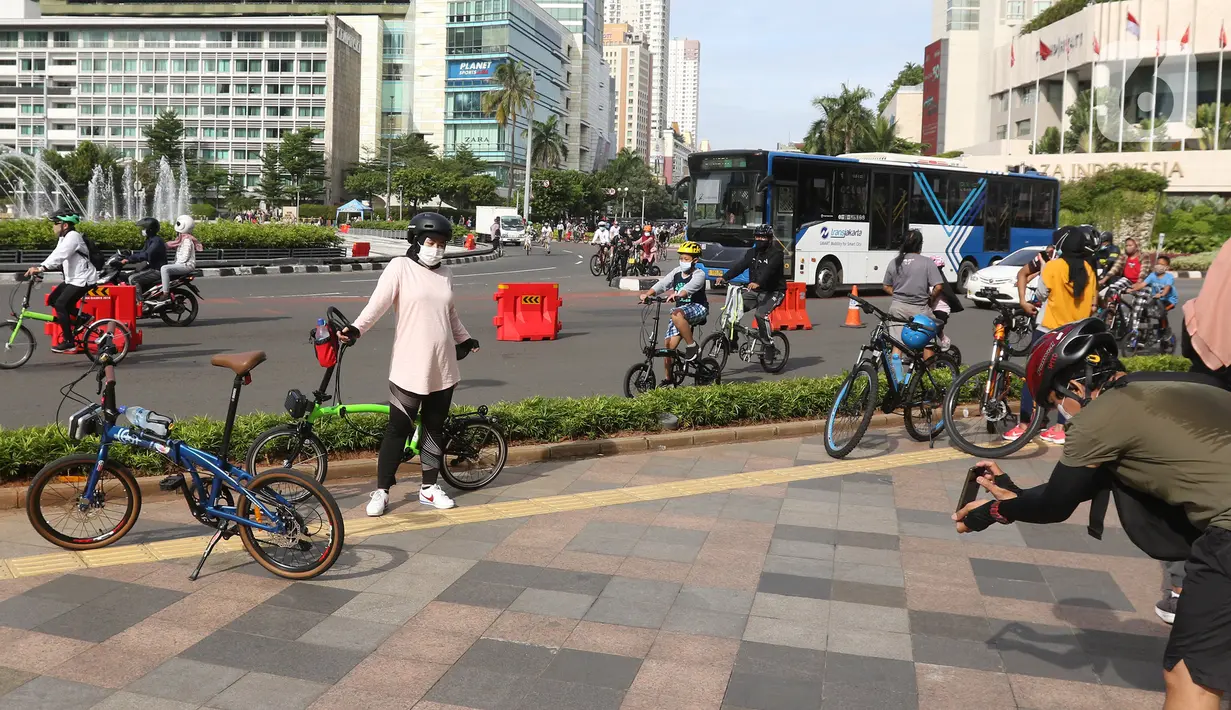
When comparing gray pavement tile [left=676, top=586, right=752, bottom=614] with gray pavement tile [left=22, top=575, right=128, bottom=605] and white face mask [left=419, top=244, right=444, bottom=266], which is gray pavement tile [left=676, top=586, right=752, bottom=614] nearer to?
white face mask [left=419, top=244, right=444, bottom=266]

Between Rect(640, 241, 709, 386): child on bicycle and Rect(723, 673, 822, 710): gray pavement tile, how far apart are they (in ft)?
21.8

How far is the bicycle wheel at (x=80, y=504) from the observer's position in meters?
5.56

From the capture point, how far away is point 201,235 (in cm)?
2869

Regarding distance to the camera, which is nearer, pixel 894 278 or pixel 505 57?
pixel 894 278

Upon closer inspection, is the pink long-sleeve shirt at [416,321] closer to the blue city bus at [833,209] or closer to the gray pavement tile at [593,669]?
the gray pavement tile at [593,669]

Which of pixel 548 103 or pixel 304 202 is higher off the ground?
pixel 548 103

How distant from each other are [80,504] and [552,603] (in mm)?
2557

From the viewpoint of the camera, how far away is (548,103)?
431 ft

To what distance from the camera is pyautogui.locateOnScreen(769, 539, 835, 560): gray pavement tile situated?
6.04 meters

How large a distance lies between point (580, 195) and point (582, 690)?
333 feet

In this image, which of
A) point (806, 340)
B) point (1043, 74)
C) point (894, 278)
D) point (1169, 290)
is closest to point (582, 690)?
point (894, 278)

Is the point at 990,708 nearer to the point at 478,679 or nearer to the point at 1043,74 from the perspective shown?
the point at 478,679

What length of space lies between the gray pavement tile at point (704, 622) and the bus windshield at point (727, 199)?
18.8 m

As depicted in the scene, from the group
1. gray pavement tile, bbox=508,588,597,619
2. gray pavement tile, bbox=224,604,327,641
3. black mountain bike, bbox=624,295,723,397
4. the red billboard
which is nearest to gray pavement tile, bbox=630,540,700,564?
gray pavement tile, bbox=508,588,597,619
